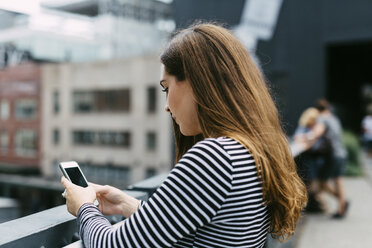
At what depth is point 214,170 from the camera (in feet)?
3.46

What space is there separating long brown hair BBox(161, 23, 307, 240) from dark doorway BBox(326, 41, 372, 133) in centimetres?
1303

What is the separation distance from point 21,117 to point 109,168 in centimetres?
1586

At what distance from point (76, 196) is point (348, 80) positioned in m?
17.4

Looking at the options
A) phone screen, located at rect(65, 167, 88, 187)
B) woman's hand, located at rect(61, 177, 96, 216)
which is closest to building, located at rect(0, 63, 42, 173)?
phone screen, located at rect(65, 167, 88, 187)

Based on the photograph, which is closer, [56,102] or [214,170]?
[214,170]

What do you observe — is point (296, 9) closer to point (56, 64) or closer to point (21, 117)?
point (56, 64)

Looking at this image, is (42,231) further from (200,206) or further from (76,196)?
(200,206)

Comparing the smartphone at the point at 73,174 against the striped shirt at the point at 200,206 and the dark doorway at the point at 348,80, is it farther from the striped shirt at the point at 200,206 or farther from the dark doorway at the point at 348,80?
the dark doorway at the point at 348,80

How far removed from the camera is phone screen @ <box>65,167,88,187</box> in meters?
1.40

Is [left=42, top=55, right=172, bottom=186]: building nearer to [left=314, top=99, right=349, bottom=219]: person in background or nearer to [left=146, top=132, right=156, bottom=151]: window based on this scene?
[left=146, top=132, right=156, bottom=151]: window

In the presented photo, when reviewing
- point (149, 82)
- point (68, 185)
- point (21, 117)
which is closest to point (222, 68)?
point (68, 185)

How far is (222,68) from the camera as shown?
1.24 m

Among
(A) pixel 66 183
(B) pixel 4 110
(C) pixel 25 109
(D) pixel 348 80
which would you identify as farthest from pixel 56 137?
(A) pixel 66 183

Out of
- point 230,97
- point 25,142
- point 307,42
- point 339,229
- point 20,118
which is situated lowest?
point 25,142
